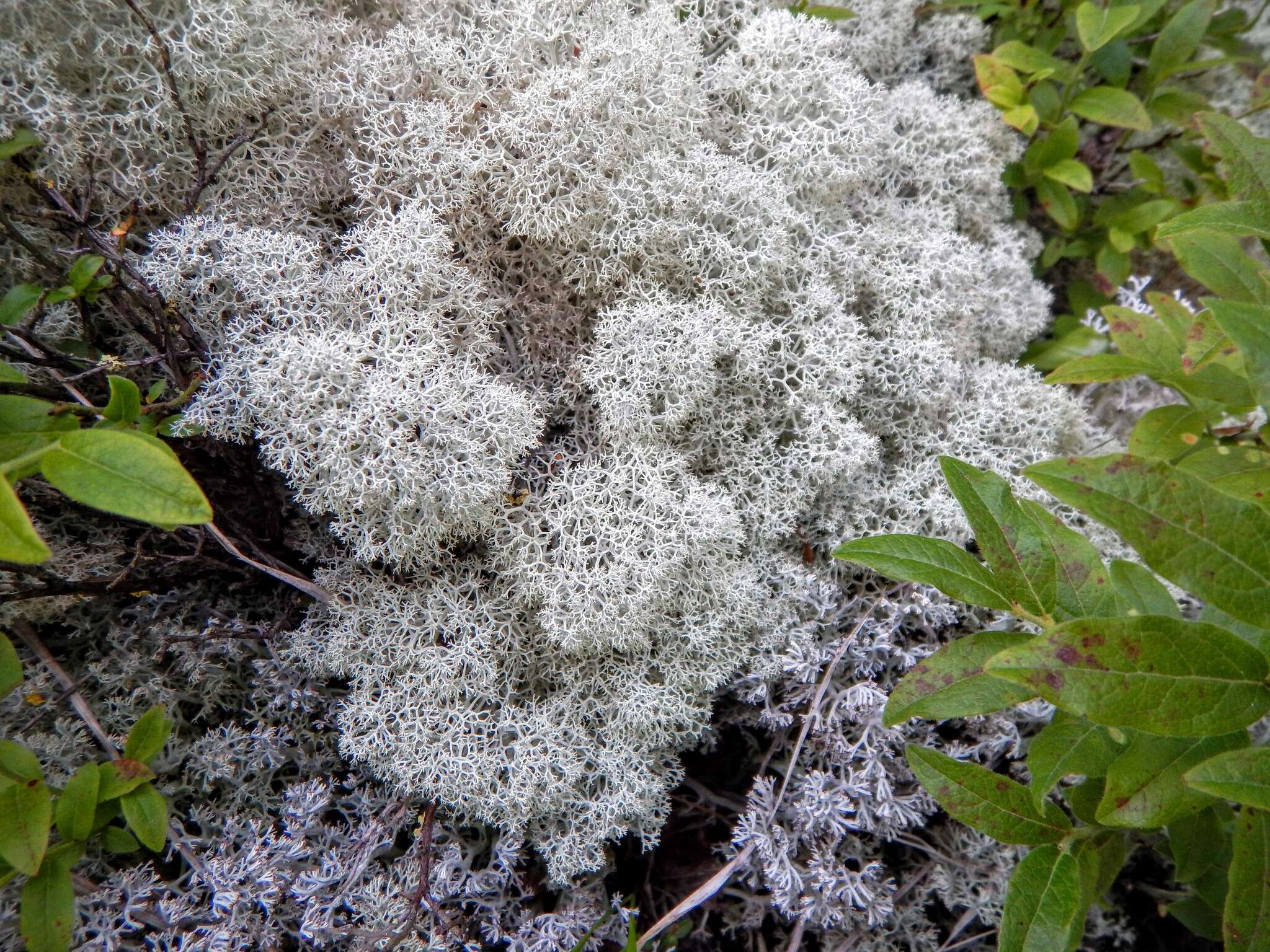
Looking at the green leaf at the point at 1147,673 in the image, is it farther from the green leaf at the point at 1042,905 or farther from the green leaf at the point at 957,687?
the green leaf at the point at 1042,905

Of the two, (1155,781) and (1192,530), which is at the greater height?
(1192,530)

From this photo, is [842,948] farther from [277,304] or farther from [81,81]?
[81,81]

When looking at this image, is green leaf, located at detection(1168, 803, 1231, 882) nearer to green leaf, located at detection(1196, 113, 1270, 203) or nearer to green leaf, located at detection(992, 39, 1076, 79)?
green leaf, located at detection(1196, 113, 1270, 203)

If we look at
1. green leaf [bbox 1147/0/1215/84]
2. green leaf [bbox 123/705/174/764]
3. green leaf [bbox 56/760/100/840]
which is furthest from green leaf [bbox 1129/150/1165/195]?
green leaf [bbox 56/760/100/840]

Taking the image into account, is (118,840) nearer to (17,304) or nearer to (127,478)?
(127,478)

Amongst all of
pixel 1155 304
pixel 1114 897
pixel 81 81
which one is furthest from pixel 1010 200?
pixel 81 81

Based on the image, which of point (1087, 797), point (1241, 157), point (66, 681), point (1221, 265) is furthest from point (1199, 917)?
point (66, 681)

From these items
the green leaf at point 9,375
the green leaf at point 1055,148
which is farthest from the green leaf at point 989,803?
the green leaf at point 1055,148
